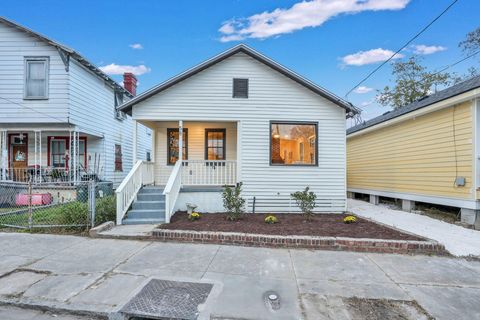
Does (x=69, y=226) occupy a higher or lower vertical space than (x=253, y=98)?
lower

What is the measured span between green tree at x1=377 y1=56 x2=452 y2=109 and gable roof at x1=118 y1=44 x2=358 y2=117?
18.7 meters

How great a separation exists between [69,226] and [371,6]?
15.1 meters

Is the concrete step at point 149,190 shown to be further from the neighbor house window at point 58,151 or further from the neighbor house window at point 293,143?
the neighbor house window at point 58,151

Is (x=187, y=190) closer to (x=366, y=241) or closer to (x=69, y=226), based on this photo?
(x=69, y=226)

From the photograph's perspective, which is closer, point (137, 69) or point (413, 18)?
point (413, 18)

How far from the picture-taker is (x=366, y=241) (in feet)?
17.9

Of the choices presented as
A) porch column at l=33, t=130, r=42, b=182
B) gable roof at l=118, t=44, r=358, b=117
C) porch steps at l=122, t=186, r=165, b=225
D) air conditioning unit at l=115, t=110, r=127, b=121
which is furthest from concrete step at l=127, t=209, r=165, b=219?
air conditioning unit at l=115, t=110, r=127, b=121

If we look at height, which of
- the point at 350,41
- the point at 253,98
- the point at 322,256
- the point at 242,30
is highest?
the point at 242,30

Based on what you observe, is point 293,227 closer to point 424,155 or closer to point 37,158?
point 424,155

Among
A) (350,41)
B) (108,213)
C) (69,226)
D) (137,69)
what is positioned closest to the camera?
(69,226)

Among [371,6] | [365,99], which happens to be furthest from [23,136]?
[365,99]

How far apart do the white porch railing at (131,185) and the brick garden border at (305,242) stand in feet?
5.49

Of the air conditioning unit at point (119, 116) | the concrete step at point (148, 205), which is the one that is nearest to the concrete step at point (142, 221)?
the concrete step at point (148, 205)

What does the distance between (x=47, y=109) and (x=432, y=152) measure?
13.5m
